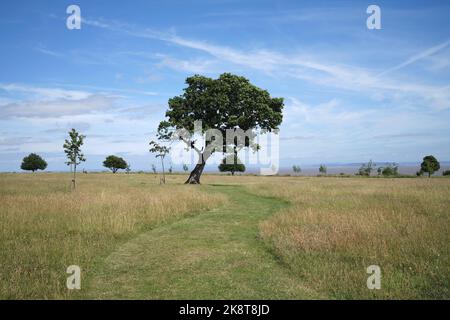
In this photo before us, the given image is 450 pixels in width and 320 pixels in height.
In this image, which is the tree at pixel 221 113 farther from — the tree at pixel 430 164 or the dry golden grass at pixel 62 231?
the tree at pixel 430 164

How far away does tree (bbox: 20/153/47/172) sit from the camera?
92.1 metres

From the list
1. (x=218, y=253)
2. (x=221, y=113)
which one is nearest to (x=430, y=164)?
(x=221, y=113)

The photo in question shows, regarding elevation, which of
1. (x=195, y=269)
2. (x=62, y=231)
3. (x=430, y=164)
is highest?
(x=430, y=164)

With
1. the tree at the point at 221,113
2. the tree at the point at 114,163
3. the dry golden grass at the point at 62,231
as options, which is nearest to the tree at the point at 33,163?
the tree at the point at 114,163

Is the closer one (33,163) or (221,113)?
(221,113)

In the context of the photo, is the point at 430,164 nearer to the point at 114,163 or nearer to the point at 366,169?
the point at 366,169

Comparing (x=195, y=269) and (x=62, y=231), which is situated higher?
(x=62, y=231)

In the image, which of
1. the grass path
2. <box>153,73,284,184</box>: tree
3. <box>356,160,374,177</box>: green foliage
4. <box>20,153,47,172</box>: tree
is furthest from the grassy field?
<box>20,153,47,172</box>: tree

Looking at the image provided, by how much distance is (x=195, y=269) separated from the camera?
27.5 feet

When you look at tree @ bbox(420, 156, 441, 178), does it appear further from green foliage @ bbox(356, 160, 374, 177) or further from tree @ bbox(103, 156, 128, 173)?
tree @ bbox(103, 156, 128, 173)

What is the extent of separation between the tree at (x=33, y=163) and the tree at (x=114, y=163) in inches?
739

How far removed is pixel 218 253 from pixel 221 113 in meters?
28.0

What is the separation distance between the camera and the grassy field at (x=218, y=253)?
709cm
